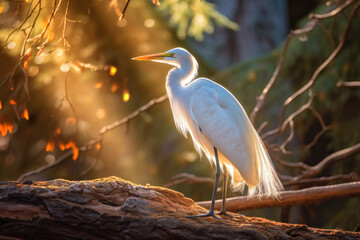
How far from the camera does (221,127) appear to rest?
218cm

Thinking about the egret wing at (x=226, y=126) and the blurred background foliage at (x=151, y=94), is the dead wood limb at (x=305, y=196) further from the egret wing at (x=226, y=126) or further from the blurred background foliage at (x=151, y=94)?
the blurred background foliage at (x=151, y=94)

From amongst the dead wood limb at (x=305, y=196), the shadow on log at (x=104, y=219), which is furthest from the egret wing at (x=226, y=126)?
the shadow on log at (x=104, y=219)

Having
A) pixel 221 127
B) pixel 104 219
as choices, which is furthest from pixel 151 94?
pixel 104 219

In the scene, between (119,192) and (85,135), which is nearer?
(119,192)

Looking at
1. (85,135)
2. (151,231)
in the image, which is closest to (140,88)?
(85,135)

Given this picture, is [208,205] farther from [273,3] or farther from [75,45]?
[273,3]

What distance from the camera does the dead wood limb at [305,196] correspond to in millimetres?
2262

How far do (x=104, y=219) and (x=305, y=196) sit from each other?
1083mm

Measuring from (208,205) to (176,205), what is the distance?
0.50 m

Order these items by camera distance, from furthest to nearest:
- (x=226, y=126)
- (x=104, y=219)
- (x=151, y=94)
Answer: (x=151, y=94)
(x=226, y=126)
(x=104, y=219)

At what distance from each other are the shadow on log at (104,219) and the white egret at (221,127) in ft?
1.23

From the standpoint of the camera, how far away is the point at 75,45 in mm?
3447

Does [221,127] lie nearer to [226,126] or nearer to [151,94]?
[226,126]

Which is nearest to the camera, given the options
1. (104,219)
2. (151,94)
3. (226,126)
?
(104,219)
